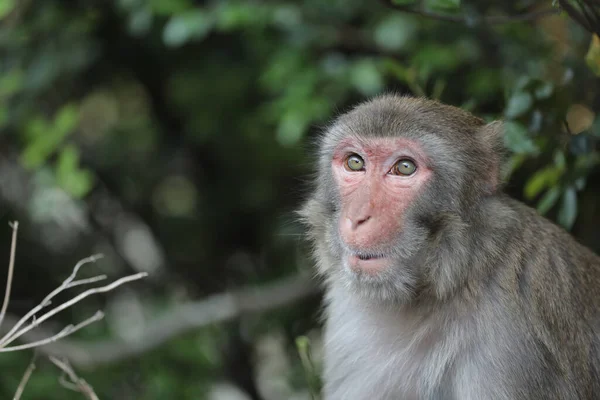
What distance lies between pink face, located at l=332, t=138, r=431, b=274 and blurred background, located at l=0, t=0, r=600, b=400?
636mm

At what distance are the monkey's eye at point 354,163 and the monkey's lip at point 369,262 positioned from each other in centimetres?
43

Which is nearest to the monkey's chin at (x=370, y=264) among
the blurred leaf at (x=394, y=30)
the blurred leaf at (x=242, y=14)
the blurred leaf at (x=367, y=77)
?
the blurred leaf at (x=367, y=77)

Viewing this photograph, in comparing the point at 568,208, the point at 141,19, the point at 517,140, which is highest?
the point at 141,19

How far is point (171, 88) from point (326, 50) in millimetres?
1618

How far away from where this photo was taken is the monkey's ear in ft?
12.7

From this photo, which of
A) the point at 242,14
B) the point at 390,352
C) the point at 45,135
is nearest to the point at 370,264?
the point at 390,352

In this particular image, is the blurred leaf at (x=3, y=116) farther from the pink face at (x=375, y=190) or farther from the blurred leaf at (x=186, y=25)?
the pink face at (x=375, y=190)

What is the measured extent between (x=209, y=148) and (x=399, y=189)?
14.4 feet

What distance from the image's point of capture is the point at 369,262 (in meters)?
3.54

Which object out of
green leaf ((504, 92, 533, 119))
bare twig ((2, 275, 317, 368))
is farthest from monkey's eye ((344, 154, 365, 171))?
bare twig ((2, 275, 317, 368))

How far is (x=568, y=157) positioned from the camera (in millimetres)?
4324

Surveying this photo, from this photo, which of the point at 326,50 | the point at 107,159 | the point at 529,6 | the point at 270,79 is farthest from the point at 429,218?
the point at 107,159

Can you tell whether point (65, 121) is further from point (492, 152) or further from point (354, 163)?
point (492, 152)

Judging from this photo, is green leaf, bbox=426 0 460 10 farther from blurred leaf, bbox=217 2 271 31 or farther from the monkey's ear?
blurred leaf, bbox=217 2 271 31
